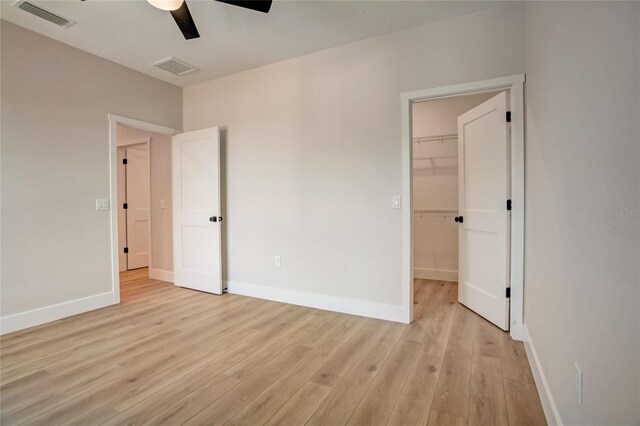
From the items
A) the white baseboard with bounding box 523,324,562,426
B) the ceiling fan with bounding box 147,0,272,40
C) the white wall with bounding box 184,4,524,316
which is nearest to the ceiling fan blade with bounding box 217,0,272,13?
the ceiling fan with bounding box 147,0,272,40

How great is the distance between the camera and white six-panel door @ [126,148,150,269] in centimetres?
509

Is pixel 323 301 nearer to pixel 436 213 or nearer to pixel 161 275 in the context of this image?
pixel 436 213

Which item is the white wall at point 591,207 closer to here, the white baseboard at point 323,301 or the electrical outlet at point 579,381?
the electrical outlet at point 579,381

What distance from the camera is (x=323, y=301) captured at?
3131 millimetres

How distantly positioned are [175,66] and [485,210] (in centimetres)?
367

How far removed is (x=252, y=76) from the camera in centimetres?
355

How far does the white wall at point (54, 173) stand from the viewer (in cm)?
262

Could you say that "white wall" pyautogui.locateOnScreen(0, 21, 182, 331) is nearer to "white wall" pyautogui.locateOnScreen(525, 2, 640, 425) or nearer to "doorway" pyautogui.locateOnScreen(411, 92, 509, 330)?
"doorway" pyautogui.locateOnScreen(411, 92, 509, 330)

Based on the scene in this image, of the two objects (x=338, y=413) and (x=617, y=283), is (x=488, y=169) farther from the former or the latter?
(x=338, y=413)

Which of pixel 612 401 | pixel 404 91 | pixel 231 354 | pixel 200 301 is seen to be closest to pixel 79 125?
pixel 200 301

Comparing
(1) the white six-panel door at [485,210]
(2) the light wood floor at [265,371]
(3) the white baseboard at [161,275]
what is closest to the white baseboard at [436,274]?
(1) the white six-panel door at [485,210]

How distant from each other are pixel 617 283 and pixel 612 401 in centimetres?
33

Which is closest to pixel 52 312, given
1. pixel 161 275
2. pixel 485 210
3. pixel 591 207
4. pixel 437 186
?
pixel 161 275

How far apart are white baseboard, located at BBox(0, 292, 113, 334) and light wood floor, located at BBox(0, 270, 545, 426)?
12 centimetres
